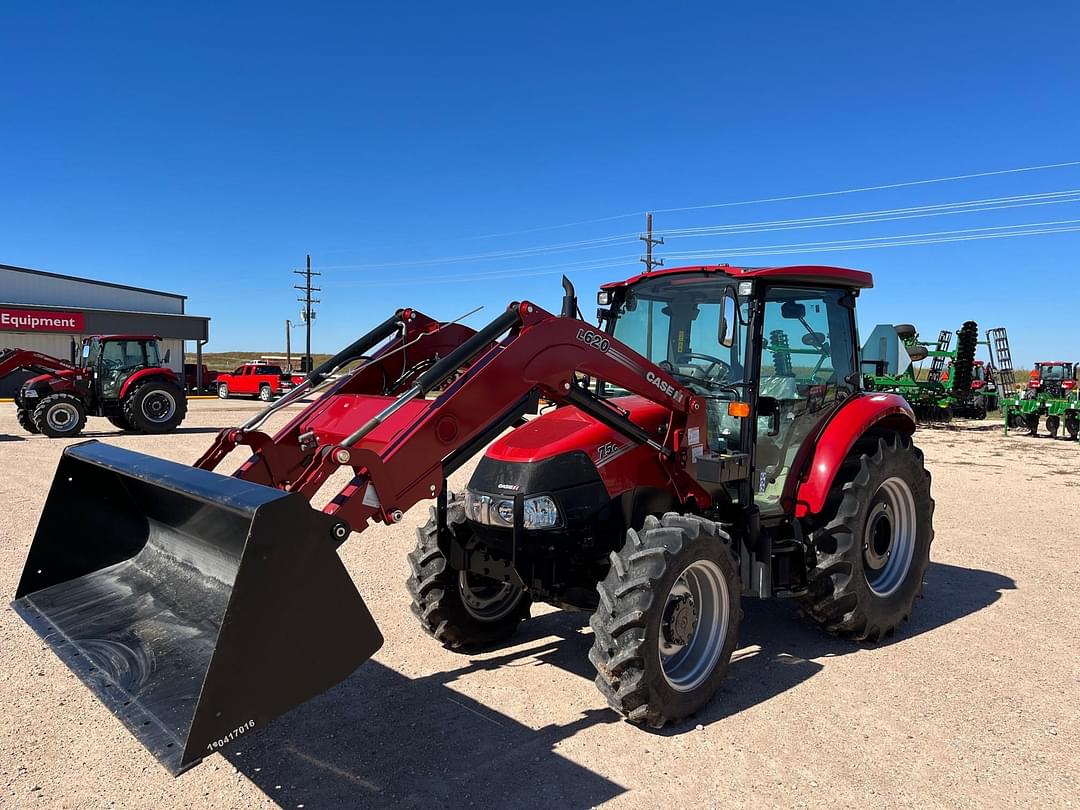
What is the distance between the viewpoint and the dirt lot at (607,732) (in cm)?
330

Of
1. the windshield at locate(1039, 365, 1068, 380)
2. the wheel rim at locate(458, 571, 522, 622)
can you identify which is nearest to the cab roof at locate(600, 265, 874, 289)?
the wheel rim at locate(458, 571, 522, 622)

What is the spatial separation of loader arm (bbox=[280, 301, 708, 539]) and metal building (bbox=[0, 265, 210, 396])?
32.2m

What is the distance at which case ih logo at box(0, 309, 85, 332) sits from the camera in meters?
32.6

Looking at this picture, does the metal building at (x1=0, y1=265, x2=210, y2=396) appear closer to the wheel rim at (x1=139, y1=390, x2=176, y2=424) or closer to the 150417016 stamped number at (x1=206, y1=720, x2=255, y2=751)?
the wheel rim at (x1=139, y1=390, x2=176, y2=424)

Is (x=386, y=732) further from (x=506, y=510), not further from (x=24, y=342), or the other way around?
(x=24, y=342)

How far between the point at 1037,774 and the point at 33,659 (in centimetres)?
546

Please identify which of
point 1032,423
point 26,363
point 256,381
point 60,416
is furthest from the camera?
point 256,381

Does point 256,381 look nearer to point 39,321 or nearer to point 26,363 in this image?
point 39,321

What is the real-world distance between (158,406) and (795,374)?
1633 centimetres

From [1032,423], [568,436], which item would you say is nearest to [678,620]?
[568,436]

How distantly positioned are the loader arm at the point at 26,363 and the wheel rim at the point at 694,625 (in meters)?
17.8

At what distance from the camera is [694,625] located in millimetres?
4090

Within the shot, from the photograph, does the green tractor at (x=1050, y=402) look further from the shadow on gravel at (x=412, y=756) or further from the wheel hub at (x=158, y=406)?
the wheel hub at (x=158, y=406)

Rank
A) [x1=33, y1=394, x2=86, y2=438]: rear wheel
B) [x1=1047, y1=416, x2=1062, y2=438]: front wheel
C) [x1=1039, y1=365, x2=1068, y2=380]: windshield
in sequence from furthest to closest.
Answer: [x1=1039, y1=365, x2=1068, y2=380]: windshield, [x1=1047, y1=416, x2=1062, y2=438]: front wheel, [x1=33, y1=394, x2=86, y2=438]: rear wheel
